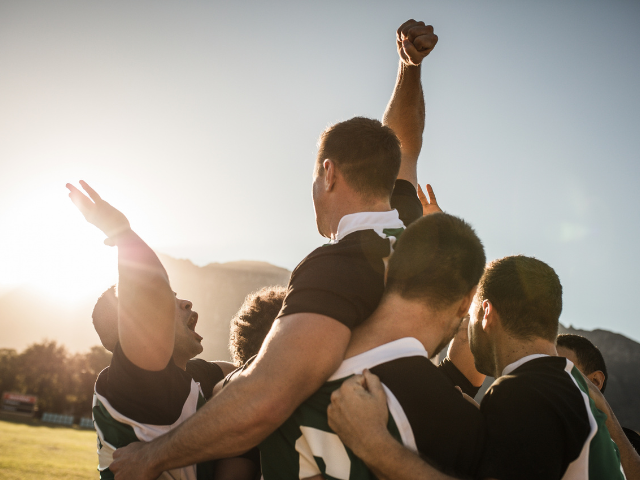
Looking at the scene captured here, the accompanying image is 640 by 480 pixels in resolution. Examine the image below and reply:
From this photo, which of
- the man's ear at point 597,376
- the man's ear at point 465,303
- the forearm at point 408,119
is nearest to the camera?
the man's ear at point 465,303

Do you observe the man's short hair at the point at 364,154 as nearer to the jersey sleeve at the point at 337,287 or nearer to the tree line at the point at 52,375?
the jersey sleeve at the point at 337,287

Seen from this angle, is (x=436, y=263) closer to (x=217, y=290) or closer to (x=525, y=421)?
(x=525, y=421)

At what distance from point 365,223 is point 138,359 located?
1.60 metres

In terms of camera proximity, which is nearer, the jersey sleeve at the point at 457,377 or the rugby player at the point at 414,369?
the rugby player at the point at 414,369

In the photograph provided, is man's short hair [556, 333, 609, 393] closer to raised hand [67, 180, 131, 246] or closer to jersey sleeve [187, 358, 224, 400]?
jersey sleeve [187, 358, 224, 400]

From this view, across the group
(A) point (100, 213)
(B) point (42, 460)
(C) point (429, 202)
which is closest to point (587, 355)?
(C) point (429, 202)

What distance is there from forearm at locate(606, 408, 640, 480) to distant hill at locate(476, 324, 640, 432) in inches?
1563

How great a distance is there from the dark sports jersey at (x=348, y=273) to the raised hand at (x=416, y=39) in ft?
5.77

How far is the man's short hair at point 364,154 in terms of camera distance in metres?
3.04

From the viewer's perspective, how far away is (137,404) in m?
2.73

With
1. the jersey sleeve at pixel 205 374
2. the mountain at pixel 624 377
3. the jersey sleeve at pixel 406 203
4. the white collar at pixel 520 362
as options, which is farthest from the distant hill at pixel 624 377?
the white collar at pixel 520 362

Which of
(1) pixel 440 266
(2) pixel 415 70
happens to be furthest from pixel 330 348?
(2) pixel 415 70

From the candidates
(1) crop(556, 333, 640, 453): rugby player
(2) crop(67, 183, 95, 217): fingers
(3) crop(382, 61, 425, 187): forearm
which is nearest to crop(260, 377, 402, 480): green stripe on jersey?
(2) crop(67, 183, 95, 217): fingers

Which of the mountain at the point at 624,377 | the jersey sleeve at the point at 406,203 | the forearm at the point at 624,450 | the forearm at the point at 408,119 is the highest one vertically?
the forearm at the point at 408,119
